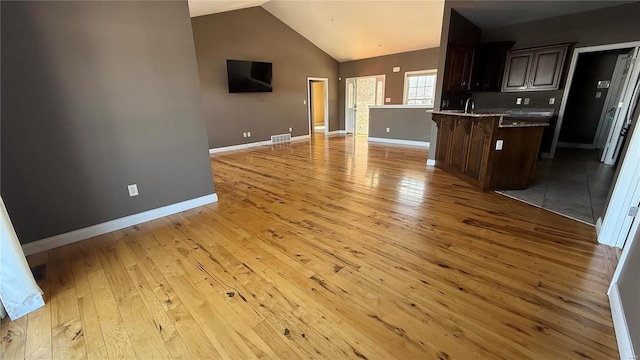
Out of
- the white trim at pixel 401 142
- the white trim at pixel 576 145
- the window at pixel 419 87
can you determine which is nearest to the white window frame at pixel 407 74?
the window at pixel 419 87

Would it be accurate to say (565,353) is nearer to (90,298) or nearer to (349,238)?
(349,238)

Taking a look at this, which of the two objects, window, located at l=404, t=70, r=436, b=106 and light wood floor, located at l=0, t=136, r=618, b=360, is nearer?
light wood floor, located at l=0, t=136, r=618, b=360

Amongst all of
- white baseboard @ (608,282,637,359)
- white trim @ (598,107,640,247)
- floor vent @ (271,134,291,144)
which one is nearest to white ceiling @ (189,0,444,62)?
floor vent @ (271,134,291,144)

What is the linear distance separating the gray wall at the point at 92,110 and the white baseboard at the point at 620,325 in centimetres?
352

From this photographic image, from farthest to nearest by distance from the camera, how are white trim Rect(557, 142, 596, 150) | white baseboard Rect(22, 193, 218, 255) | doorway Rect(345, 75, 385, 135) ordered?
doorway Rect(345, 75, 385, 135), white trim Rect(557, 142, 596, 150), white baseboard Rect(22, 193, 218, 255)

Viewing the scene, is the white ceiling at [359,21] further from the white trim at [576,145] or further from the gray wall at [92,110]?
the white trim at [576,145]

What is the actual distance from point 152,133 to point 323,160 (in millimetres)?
3247

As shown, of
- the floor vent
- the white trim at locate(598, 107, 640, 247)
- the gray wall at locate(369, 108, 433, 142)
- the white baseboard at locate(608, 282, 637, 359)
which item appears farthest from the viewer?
the floor vent

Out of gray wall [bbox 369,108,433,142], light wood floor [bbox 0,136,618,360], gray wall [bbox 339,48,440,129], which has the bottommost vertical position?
light wood floor [bbox 0,136,618,360]

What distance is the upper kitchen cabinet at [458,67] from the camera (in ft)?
15.0

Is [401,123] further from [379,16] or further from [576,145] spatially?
[576,145]

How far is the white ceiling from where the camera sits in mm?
5360

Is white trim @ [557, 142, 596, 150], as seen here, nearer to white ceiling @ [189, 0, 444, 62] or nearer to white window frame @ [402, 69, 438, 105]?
white window frame @ [402, 69, 438, 105]

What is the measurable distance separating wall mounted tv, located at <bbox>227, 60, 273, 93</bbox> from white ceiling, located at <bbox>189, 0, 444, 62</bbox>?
3.80 feet
